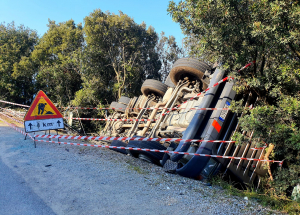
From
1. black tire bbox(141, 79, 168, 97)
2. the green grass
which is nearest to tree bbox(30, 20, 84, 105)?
black tire bbox(141, 79, 168, 97)

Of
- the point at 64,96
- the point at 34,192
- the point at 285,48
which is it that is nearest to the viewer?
the point at 34,192

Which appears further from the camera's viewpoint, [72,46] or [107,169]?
[72,46]

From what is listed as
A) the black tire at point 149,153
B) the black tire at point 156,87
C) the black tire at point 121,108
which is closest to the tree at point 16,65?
the black tire at point 121,108

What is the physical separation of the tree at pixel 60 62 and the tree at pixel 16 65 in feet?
3.27

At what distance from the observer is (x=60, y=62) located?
59.3 ft

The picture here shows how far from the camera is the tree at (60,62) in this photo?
17.0 meters

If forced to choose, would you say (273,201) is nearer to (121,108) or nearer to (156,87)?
(156,87)

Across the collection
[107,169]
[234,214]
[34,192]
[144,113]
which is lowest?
[34,192]

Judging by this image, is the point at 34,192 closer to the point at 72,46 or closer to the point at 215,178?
the point at 215,178

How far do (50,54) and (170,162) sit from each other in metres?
17.2

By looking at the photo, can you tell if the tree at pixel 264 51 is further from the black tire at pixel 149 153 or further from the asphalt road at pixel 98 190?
the black tire at pixel 149 153

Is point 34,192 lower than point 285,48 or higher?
lower

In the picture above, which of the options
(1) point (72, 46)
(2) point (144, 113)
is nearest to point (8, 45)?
(1) point (72, 46)

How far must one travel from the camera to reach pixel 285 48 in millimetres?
3746
